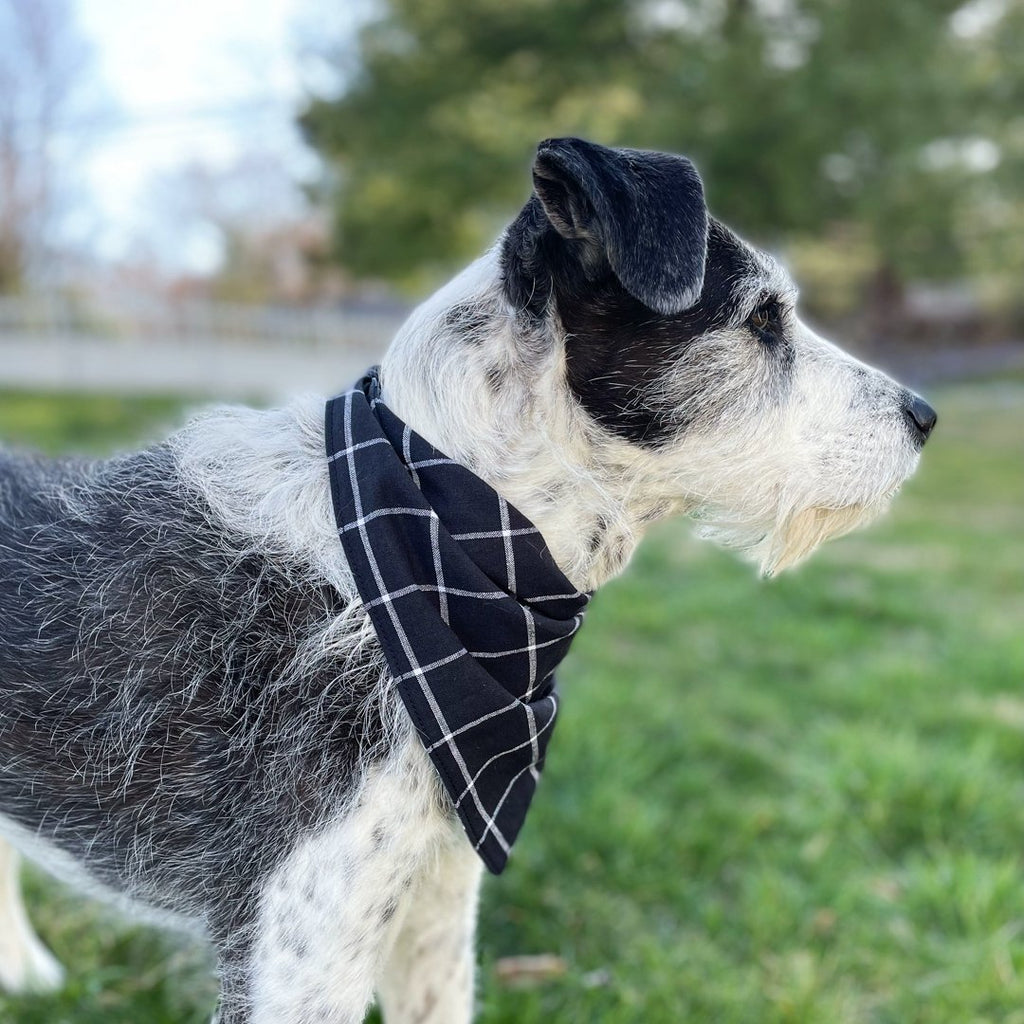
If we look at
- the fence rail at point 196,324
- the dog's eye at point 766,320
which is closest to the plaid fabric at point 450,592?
the dog's eye at point 766,320

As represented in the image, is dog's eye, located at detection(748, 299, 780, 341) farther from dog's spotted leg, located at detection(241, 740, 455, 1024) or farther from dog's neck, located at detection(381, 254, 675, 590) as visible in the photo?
dog's spotted leg, located at detection(241, 740, 455, 1024)

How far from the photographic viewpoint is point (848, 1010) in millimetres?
2369

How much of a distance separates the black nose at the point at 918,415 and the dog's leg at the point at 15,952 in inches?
92.0

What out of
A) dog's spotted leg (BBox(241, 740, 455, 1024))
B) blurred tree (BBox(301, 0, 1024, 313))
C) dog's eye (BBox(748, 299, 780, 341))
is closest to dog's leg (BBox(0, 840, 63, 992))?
dog's spotted leg (BBox(241, 740, 455, 1024))

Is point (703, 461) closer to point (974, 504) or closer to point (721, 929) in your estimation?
point (721, 929)

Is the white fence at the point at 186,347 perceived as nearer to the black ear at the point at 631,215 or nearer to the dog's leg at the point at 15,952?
the dog's leg at the point at 15,952

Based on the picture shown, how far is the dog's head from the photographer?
166 centimetres

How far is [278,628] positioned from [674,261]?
95cm

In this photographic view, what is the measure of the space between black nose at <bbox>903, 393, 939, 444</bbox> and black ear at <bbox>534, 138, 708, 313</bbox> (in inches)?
23.7

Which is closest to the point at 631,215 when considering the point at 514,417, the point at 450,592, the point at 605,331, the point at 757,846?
the point at 605,331

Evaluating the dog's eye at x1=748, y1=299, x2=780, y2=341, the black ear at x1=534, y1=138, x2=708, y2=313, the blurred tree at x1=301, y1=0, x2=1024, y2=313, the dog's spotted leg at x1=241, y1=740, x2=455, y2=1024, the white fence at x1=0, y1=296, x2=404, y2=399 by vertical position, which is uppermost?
the black ear at x1=534, y1=138, x2=708, y2=313

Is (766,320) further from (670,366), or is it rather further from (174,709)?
(174,709)

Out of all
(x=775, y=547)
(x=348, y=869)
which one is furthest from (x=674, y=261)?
(x=348, y=869)

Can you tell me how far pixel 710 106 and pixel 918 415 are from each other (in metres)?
10.8
